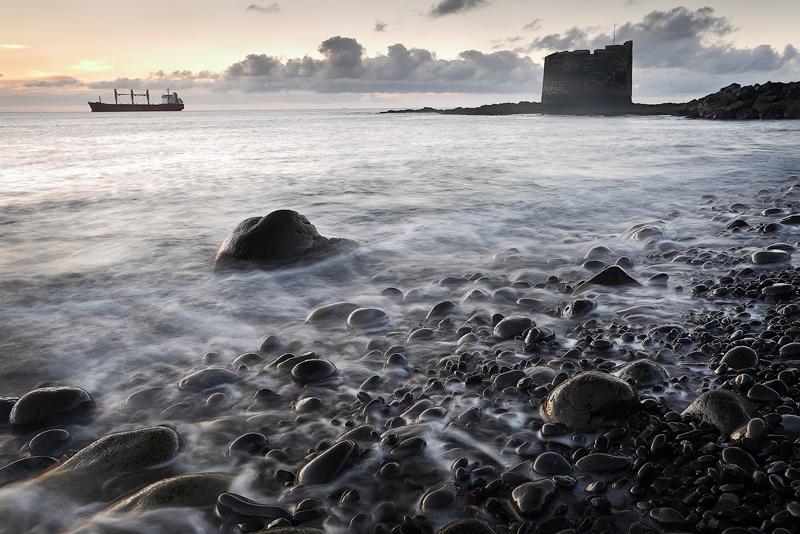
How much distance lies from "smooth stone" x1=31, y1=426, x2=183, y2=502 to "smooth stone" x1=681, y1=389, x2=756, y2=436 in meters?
1.95

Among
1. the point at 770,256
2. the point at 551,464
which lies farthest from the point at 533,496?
the point at 770,256

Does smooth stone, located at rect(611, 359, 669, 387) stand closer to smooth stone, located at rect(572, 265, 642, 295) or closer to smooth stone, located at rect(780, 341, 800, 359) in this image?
smooth stone, located at rect(780, 341, 800, 359)

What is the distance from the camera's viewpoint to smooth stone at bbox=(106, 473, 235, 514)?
148 centimetres

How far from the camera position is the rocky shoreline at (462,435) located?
1.39 metres

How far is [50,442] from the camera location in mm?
1831

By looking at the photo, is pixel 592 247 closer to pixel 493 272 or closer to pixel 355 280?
pixel 493 272

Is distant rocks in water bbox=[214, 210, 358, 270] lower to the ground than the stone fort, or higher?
lower

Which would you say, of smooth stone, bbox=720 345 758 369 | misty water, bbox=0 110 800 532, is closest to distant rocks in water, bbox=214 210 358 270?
misty water, bbox=0 110 800 532

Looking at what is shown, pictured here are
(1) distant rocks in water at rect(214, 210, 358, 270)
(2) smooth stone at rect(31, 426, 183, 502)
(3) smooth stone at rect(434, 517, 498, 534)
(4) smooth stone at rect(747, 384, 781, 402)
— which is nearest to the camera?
(3) smooth stone at rect(434, 517, 498, 534)

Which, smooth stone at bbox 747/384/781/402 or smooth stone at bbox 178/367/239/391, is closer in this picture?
smooth stone at bbox 747/384/781/402

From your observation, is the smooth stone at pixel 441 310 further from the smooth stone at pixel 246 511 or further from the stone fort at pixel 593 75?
the stone fort at pixel 593 75

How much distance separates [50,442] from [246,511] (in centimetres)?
99

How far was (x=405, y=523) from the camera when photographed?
1.37 m

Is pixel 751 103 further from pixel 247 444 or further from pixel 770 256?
pixel 247 444
